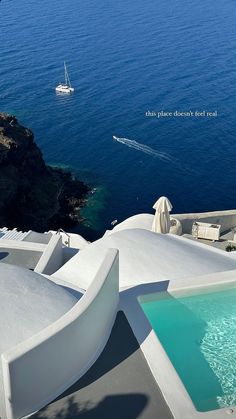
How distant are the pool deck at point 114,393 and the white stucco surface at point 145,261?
516 centimetres

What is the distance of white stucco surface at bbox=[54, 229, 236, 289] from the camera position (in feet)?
55.4

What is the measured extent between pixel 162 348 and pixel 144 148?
5003 cm

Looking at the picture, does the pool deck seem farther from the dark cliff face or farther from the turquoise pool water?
the dark cliff face

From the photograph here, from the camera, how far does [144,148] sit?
60.4 m

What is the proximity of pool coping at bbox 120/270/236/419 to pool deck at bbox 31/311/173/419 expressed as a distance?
0.59 feet

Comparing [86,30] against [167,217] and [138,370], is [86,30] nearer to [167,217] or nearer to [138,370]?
[167,217]

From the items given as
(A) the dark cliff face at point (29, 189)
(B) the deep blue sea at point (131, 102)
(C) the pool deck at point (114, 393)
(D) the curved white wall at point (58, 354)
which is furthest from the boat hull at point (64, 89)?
(C) the pool deck at point (114, 393)

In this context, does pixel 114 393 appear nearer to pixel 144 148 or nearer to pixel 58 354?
pixel 58 354

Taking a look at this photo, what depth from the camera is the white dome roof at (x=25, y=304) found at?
1104cm

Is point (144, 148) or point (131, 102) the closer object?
point (144, 148)

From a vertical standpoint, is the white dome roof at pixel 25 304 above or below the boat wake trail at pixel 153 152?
below

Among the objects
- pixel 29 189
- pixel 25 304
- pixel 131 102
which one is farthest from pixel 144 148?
pixel 25 304

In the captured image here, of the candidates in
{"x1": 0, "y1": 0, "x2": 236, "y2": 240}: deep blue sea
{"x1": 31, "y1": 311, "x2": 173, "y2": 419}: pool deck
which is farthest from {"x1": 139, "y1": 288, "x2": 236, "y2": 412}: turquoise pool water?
{"x1": 0, "y1": 0, "x2": 236, "y2": 240}: deep blue sea

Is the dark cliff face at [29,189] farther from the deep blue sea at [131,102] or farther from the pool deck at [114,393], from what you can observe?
the pool deck at [114,393]
